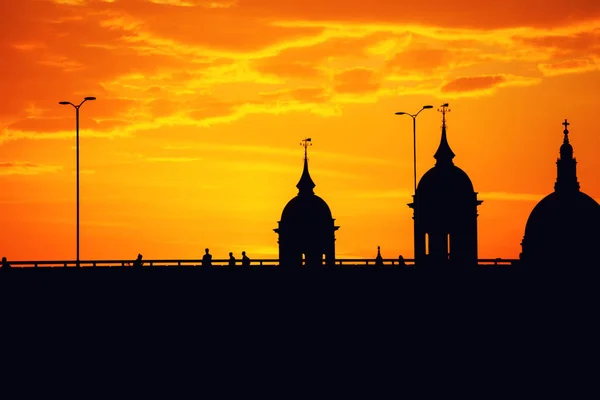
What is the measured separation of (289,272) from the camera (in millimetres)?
105125

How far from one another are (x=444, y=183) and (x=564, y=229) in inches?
708

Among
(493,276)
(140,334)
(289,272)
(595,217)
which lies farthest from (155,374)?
Answer: (595,217)

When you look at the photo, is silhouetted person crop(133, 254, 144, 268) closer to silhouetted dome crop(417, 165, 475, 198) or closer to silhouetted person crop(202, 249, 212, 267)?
silhouetted person crop(202, 249, 212, 267)

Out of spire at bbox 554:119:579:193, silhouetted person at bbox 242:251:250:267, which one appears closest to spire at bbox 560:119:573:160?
spire at bbox 554:119:579:193

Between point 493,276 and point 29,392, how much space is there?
99.1 feet

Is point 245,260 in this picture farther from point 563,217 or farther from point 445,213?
point 563,217

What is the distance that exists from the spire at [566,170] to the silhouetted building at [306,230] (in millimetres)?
17689

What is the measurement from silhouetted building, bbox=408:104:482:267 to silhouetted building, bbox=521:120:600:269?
12991 millimetres

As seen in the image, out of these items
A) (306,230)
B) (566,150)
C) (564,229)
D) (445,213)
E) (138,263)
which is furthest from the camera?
(566,150)

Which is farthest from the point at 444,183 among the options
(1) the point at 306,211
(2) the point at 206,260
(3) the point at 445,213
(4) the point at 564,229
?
(2) the point at 206,260

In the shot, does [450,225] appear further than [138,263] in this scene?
Yes

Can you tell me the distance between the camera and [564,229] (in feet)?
442

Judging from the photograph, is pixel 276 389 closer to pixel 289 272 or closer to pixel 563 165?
pixel 289 272

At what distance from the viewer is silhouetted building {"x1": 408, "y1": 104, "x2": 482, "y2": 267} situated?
119 meters
